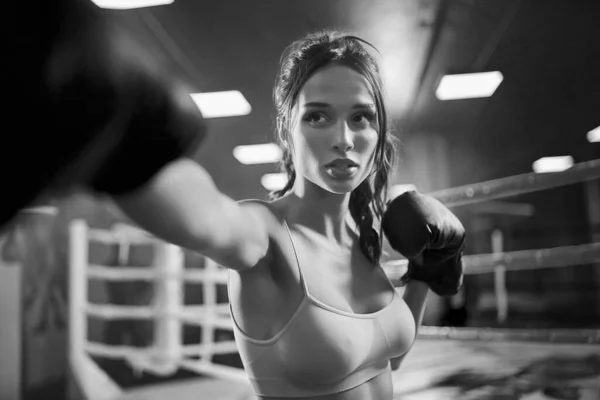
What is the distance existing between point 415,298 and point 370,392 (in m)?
0.15

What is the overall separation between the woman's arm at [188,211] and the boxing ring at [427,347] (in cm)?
62

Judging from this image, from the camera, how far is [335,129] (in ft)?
1.46

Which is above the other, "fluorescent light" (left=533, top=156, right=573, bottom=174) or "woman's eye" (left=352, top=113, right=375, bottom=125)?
"fluorescent light" (left=533, top=156, right=573, bottom=174)

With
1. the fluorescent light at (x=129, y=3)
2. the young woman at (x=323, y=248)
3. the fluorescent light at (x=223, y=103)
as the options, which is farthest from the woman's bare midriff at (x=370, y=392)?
the fluorescent light at (x=129, y=3)

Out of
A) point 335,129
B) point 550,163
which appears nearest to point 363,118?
point 335,129

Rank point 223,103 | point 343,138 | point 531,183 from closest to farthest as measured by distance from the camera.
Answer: point 343,138, point 531,183, point 223,103

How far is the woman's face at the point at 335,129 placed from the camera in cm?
44

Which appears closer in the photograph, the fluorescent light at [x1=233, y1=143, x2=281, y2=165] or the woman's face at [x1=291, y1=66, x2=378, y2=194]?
the woman's face at [x1=291, y1=66, x2=378, y2=194]

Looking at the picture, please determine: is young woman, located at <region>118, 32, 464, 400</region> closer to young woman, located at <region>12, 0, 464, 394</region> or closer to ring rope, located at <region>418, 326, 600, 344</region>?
young woman, located at <region>12, 0, 464, 394</region>

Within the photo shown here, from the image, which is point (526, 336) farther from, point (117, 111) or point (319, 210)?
point (117, 111)

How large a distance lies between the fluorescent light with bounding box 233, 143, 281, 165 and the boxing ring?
35 centimetres

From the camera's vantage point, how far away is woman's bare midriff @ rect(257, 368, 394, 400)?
0.46m

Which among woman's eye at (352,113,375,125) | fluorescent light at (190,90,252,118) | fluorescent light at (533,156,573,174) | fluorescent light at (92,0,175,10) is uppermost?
fluorescent light at (92,0,175,10)

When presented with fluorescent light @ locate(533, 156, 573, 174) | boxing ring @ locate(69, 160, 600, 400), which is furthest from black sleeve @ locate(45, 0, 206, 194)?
fluorescent light @ locate(533, 156, 573, 174)
